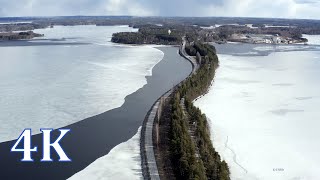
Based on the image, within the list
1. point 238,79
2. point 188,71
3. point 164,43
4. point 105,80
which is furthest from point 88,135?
point 164,43

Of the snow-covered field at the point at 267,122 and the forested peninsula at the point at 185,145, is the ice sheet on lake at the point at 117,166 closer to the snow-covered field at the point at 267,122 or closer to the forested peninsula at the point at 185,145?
the forested peninsula at the point at 185,145

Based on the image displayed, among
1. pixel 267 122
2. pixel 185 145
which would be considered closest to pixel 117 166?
pixel 185 145

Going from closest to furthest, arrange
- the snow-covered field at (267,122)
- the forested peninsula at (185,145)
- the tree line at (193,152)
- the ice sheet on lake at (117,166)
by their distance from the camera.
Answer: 1. the tree line at (193,152)
2. the forested peninsula at (185,145)
3. the ice sheet on lake at (117,166)
4. the snow-covered field at (267,122)

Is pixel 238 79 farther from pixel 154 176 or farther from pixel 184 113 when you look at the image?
pixel 154 176

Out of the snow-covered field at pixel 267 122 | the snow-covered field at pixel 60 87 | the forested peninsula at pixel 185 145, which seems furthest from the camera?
the snow-covered field at pixel 60 87

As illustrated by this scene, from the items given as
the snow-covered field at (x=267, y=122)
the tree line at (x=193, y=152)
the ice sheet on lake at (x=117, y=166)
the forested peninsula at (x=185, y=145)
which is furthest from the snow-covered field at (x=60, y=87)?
the snow-covered field at (x=267, y=122)

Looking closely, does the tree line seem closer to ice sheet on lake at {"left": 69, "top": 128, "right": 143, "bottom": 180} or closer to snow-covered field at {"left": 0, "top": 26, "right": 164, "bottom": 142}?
ice sheet on lake at {"left": 69, "top": 128, "right": 143, "bottom": 180}
